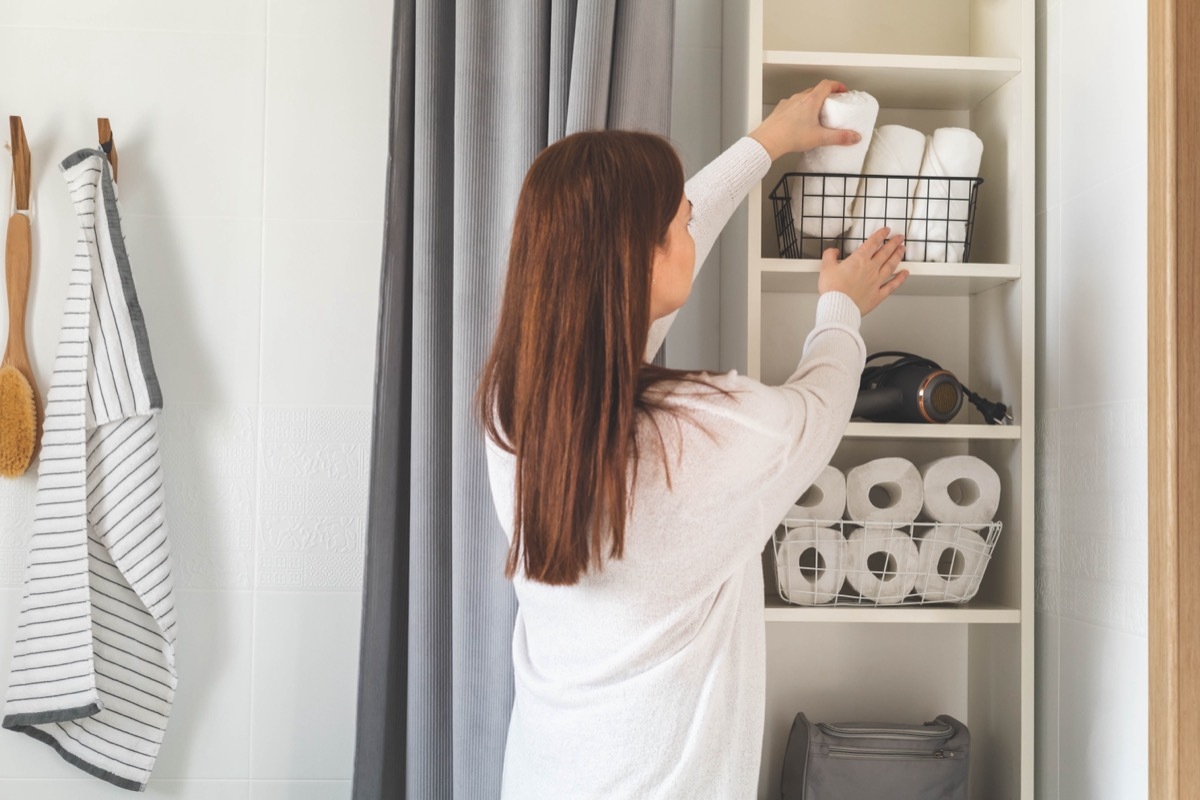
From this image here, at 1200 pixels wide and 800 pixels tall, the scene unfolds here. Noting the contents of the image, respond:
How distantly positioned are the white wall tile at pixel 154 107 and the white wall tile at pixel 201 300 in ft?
0.11

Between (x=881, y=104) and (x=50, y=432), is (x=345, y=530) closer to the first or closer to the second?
(x=50, y=432)

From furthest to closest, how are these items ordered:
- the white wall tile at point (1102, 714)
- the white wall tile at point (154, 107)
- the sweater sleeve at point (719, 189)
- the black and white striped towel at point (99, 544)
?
the white wall tile at point (154, 107) → the black and white striped towel at point (99, 544) → the sweater sleeve at point (719, 189) → the white wall tile at point (1102, 714)

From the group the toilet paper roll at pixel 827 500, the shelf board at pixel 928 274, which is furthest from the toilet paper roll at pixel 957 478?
the shelf board at pixel 928 274

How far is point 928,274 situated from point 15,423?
1.31m

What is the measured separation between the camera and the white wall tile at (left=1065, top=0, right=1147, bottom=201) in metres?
1.08

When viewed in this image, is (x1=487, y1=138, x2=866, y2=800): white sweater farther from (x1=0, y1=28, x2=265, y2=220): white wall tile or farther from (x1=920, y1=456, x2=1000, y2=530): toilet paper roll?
(x1=0, y1=28, x2=265, y2=220): white wall tile

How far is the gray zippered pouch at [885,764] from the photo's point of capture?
50.9 inches

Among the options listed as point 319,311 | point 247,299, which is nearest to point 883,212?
point 319,311

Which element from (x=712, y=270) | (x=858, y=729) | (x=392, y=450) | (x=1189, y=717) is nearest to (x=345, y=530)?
(x=392, y=450)

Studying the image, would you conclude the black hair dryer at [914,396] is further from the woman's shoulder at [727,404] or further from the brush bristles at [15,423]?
the brush bristles at [15,423]

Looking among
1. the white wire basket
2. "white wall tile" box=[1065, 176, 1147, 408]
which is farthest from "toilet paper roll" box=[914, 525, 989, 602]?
"white wall tile" box=[1065, 176, 1147, 408]

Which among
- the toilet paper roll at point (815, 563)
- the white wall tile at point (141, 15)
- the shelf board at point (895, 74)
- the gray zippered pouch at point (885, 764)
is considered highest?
the white wall tile at point (141, 15)

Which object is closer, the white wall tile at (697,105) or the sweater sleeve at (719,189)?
the sweater sleeve at (719,189)

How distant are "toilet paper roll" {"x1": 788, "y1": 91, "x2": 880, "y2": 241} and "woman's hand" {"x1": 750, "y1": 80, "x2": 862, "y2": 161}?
11 millimetres
